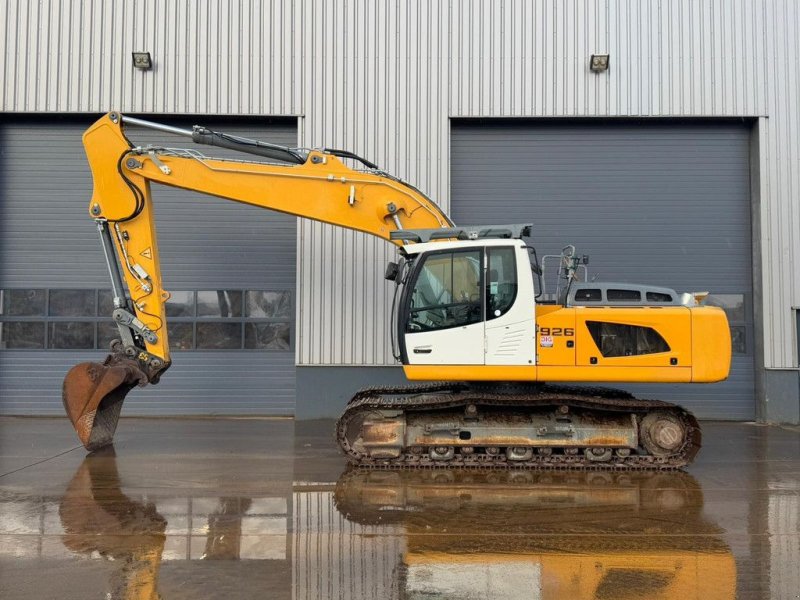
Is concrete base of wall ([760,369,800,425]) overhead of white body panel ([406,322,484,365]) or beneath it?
beneath

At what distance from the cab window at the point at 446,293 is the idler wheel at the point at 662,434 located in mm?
2391

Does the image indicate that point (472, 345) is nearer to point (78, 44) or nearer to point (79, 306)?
point (79, 306)

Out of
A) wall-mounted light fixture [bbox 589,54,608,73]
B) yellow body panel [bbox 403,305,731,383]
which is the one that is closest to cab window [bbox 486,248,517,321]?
yellow body panel [bbox 403,305,731,383]

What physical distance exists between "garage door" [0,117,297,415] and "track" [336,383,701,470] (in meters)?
4.92

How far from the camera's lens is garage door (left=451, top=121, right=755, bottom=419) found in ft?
41.7

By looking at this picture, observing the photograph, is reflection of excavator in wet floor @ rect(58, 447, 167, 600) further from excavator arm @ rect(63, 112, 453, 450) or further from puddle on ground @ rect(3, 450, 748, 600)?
excavator arm @ rect(63, 112, 453, 450)

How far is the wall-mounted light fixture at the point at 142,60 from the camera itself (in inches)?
484

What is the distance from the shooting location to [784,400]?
12141mm

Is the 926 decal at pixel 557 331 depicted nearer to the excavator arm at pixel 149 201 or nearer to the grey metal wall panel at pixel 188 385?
the excavator arm at pixel 149 201

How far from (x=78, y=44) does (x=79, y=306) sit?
491cm

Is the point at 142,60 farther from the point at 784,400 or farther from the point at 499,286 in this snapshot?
the point at 784,400

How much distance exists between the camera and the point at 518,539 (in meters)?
5.43

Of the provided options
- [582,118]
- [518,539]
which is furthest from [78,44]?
[518,539]

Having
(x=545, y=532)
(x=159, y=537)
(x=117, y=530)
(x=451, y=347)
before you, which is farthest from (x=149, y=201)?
(x=545, y=532)
